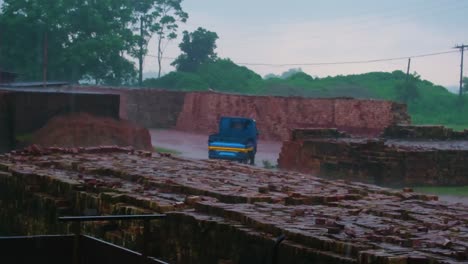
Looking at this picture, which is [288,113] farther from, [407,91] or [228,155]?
[407,91]

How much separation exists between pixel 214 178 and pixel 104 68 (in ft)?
116

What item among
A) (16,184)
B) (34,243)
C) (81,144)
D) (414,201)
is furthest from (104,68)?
(34,243)

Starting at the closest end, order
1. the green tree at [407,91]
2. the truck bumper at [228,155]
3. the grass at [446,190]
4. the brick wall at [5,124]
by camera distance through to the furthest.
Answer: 1. the grass at [446,190]
2. the brick wall at [5,124]
3. the truck bumper at [228,155]
4. the green tree at [407,91]

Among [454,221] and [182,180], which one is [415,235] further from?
[182,180]

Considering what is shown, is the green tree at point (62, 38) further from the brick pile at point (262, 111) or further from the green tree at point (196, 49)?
the green tree at point (196, 49)

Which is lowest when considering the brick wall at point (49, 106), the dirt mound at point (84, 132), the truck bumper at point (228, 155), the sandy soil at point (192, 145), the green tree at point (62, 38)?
the sandy soil at point (192, 145)

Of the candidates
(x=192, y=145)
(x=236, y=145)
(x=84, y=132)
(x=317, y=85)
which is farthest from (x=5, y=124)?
(x=317, y=85)

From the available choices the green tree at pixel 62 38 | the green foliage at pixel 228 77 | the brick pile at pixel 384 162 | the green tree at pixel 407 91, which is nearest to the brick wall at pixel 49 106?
the brick pile at pixel 384 162

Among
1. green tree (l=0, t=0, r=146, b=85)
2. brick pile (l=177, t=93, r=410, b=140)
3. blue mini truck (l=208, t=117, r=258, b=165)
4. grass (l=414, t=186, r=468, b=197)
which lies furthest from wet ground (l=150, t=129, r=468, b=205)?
green tree (l=0, t=0, r=146, b=85)

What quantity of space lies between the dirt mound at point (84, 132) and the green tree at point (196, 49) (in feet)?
109

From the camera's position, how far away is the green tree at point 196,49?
56.1 meters

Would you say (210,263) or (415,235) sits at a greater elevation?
(415,235)

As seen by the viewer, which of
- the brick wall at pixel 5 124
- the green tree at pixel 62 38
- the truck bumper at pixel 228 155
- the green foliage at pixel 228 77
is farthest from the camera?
the green foliage at pixel 228 77

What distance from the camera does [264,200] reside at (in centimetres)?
909
